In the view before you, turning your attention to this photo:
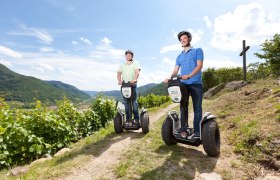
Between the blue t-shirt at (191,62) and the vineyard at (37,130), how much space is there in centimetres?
430

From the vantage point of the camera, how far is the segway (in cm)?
761

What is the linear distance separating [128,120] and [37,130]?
8.88ft

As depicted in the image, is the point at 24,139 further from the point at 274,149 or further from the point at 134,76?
the point at 274,149

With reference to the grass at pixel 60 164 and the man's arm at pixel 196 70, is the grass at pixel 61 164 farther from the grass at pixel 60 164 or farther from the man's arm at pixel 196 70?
the man's arm at pixel 196 70

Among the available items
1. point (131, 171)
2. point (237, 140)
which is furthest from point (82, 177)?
point (237, 140)

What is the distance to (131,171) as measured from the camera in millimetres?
4688

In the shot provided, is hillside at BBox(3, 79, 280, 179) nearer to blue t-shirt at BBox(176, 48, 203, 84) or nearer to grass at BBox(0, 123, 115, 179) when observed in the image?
grass at BBox(0, 123, 115, 179)

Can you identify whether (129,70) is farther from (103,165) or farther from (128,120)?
(103,165)

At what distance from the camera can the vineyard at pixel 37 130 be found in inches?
255

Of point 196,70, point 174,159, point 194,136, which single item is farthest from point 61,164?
point 196,70

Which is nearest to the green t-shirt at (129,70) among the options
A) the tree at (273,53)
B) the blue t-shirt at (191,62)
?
the blue t-shirt at (191,62)

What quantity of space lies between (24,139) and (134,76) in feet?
11.5

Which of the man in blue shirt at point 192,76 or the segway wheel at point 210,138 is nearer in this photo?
the segway wheel at point 210,138

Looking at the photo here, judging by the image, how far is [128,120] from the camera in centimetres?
809
